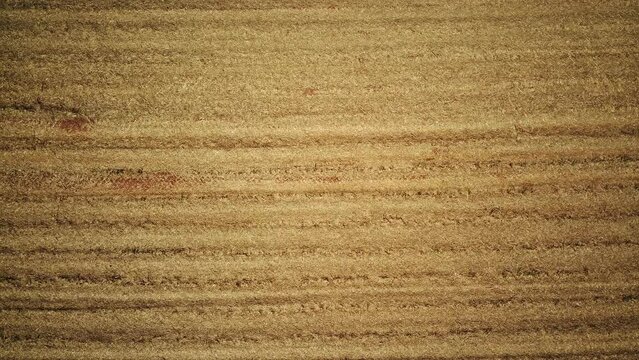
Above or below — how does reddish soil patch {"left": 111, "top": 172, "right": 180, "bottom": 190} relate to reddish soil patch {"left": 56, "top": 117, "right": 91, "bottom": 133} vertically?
below

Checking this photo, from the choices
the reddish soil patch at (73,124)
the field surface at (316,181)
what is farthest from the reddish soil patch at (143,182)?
the reddish soil patch at (73,124)

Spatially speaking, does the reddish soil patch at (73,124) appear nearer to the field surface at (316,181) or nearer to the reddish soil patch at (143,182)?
the field surface at (316,181)

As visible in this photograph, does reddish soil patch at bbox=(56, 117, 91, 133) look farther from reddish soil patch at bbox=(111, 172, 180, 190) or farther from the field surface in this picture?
reddish soil patch at bbox=(111, 172, 180, 190)

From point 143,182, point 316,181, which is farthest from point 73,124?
point 316,181

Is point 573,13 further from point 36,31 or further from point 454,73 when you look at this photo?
point 36,31

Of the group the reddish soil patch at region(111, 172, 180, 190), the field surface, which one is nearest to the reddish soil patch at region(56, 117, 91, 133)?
the field surface

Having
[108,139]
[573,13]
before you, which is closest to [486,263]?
[573,13]
